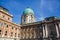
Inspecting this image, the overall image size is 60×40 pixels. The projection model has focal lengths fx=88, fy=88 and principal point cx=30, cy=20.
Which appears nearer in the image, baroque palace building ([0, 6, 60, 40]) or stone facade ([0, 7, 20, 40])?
stone facade ([0, 7, 20, 40])

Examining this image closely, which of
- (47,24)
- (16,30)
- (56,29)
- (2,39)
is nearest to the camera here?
(2,39)

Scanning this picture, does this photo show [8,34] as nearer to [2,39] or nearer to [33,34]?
[2,39]

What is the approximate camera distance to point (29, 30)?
163 feet

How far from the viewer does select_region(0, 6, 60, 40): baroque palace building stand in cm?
4194

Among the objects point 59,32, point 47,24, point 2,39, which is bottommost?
point 2,39

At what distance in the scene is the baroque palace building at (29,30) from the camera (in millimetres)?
41938

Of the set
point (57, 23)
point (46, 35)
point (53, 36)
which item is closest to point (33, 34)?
point (46, 35)

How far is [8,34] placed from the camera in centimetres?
4381

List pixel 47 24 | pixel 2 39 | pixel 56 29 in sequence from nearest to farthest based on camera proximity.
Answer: pixel 2 39
pixel 56 29
pixel 47 24

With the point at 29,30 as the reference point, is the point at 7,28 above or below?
above

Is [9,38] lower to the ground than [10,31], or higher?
lower

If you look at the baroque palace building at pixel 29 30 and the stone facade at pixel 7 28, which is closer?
the stone facade at pixel 7 28

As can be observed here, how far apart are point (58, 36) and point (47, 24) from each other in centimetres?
847

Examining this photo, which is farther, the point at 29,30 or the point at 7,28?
the point at 29,30
